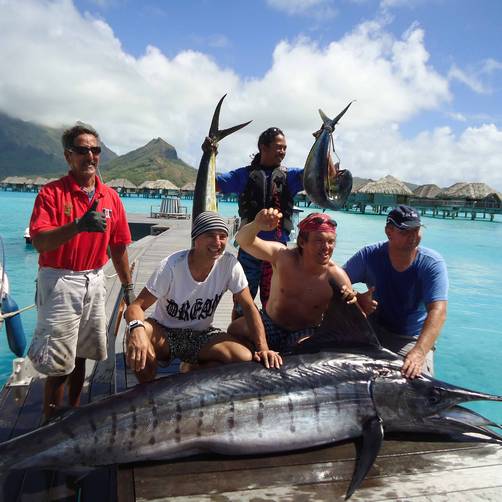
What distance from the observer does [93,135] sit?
319 centimetres

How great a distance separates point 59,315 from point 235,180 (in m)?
2.33

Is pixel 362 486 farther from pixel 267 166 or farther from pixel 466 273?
pixel 466 273

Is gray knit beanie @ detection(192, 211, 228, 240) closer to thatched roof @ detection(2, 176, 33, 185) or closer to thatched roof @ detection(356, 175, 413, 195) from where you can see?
thatched roof @ detection(356, 175, 413, 195)

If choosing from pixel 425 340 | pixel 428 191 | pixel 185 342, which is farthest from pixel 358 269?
pixel 428 191

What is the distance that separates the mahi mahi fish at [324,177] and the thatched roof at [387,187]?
5423 centimetres

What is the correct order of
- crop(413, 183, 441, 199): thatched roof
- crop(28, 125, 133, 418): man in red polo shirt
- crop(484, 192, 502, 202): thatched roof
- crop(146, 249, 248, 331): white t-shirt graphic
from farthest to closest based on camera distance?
crop(413, 183, 441, 199): thatched roof, crop(484, 192, 502, 202): thatched roof, crop(146, 249, 248, 331): white t-shirt graphic, crop(28, 125, 133, 418): man in red polo shirt

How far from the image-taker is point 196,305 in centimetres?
332

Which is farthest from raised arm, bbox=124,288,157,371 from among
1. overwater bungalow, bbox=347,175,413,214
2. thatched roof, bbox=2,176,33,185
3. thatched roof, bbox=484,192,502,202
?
thatched roof, bbox=2,176,33,185

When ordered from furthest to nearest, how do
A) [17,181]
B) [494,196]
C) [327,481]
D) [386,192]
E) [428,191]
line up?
[17,181]
[428,191]
[386,192]
[494,196]
[327,481]

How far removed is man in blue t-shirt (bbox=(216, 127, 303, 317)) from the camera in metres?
4.34

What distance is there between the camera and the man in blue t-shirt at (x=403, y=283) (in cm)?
346

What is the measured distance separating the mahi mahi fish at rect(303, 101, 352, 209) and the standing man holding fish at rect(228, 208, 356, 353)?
2.91ft

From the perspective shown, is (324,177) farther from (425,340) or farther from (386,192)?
(386,192)

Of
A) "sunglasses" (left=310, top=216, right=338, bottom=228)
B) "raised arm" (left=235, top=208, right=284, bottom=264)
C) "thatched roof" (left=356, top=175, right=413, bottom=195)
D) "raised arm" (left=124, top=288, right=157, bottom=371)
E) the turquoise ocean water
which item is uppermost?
"thatched roof" (left=356, top=175, right=413, bottom=195)
